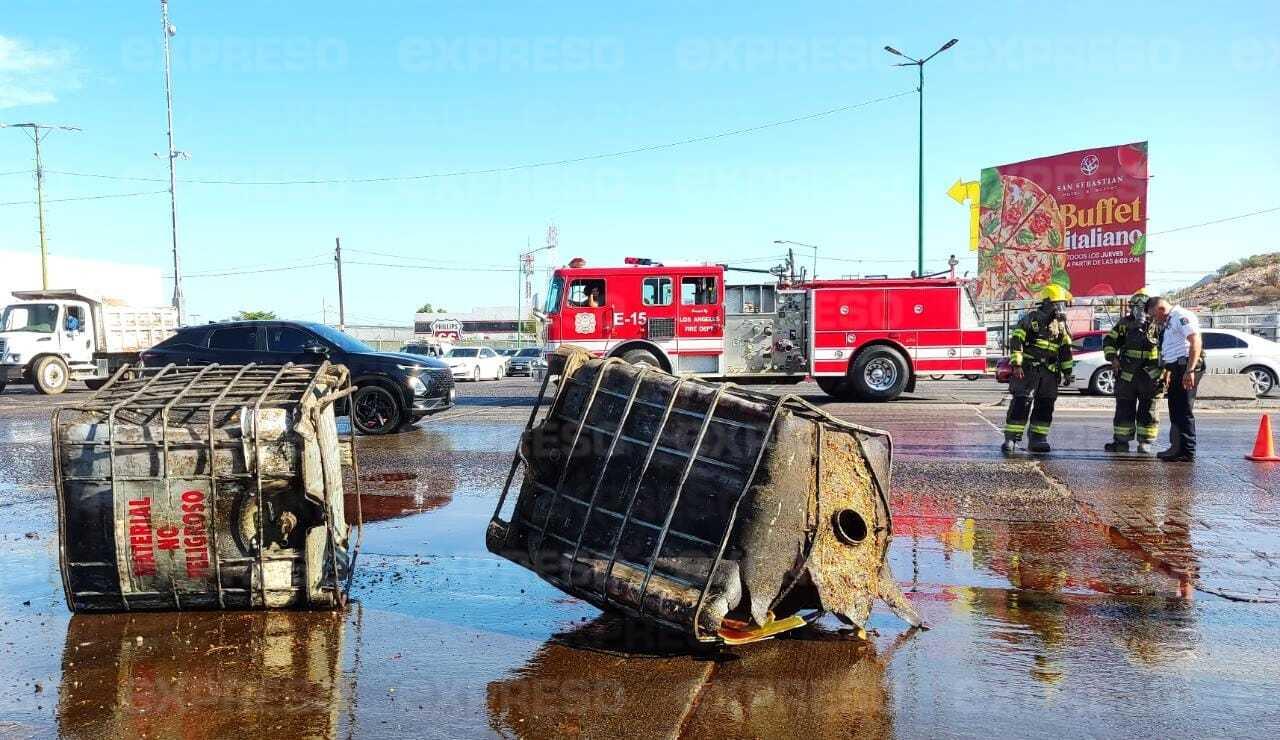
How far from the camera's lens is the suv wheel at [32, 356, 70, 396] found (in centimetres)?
2192

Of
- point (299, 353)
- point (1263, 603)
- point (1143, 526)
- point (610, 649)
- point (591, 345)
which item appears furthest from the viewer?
point (591, 345)

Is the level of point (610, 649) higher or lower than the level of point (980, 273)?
lower

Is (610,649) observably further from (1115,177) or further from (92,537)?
(1115,177)

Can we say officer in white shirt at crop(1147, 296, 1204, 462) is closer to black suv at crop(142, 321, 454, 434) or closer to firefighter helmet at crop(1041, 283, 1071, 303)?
firefighter helmet at crop(1041, 283, 1071, 303)

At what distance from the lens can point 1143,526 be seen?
6.67m

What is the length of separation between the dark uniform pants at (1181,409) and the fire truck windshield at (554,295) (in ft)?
Result: 34.9

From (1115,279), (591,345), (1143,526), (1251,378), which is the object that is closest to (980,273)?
(1115,279)

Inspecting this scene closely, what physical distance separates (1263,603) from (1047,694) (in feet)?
6.59

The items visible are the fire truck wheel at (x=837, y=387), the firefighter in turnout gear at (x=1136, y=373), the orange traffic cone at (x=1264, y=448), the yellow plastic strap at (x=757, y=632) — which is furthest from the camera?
the fire truck wheel at (x=837, y=387)

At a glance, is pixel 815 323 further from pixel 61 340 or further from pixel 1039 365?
pixel 61 340

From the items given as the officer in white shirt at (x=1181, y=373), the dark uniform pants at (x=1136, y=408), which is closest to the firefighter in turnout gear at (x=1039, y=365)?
the dark uniform pants at (x=1136, y=408)

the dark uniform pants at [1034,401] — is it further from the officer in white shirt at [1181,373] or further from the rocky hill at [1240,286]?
the rocky hill at [1240,286]

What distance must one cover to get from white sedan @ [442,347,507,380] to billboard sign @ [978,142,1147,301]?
730 inches

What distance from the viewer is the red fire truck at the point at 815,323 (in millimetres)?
17500
